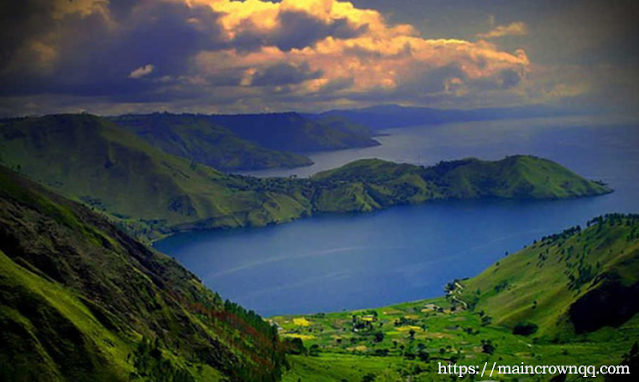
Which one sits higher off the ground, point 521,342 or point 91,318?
point 91,318

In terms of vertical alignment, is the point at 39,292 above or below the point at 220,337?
above

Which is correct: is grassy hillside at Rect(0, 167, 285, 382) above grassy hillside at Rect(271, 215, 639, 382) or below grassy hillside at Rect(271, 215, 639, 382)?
above

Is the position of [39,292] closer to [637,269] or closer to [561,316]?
[561,316]

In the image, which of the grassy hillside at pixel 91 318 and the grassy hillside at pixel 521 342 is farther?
the grassy hillside at pixel 521 342

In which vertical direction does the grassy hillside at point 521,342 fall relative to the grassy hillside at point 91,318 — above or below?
below

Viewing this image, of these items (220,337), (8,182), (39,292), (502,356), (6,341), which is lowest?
(502,356)

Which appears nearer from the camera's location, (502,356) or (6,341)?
(6,341)

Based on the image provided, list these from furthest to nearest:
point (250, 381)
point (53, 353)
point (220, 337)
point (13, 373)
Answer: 1. point (220, 337)
2. point (250, 381)
3. point (53, 353)
4. point (13, 373)

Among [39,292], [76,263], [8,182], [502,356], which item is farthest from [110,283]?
[502,356]
